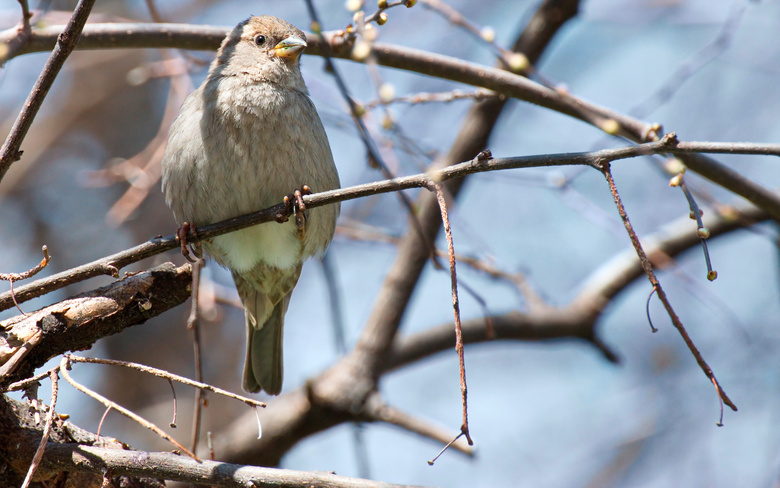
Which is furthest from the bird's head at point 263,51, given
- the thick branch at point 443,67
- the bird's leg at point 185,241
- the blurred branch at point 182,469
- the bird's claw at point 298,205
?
the blurred branch at point 182,469

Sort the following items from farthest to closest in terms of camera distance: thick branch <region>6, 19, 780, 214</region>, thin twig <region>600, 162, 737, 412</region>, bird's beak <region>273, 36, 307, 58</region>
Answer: bird's beak <region>273, 36, 307, 58</region>
thick branch <region>6, 19, 780, 214</region>
thin twig <region>600, 162, 737, 412</region>

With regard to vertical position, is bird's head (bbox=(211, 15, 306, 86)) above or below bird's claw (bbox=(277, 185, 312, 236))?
above

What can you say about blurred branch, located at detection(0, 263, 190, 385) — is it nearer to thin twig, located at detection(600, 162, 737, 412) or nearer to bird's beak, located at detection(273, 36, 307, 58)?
thin twig, located at detection(600, 162, 737, 412)

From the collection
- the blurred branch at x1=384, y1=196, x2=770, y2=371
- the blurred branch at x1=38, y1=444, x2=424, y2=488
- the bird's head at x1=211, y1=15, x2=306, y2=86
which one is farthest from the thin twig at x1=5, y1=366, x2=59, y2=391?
the blurred branch at x1=384, y1=196, x2=770, y2=371

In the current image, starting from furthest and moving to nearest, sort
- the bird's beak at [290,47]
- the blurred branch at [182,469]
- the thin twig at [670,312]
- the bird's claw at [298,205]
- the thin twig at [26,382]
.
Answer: the bird's beak at [290,47] < the bird's claw at [298,205] < the thin twig at [26,382] < the blurred branch at [182,469] < the thin twig at [670,312]

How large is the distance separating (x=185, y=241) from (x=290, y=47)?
1534 millimetres

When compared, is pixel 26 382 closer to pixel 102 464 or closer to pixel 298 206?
pixel 102 464

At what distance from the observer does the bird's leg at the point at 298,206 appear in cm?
309

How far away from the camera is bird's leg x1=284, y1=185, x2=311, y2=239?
3091 millimetres

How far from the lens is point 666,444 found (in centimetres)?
687

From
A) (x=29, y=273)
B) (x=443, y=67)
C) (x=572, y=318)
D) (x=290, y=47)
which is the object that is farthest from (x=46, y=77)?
(x=572, y=318)

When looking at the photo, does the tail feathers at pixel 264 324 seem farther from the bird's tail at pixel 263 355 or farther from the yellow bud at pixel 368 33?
the yellow bud at pixel 368 33

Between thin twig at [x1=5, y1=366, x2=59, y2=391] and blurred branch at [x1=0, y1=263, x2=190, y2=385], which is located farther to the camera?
blurred branch at [x1=0, y1=263, x2=190, y2=385]

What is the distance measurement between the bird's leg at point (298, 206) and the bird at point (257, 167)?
11mm
